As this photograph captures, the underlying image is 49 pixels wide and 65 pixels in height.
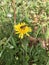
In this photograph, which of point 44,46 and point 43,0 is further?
point 43,0

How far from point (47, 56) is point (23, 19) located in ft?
1.39

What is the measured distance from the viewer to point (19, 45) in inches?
83.7

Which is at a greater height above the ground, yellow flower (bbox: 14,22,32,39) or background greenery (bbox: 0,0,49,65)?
yellow flower (bbox: 14,22,32,39)

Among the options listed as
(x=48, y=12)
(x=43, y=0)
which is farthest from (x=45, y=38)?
(x=43, y=0)

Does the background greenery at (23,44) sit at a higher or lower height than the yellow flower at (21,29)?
lower

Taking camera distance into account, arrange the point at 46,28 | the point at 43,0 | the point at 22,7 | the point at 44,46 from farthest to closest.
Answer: the point at 43,0
the point at 22,7
the point at 46,28
the point at 44,46

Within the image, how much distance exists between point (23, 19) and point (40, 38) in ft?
0.85

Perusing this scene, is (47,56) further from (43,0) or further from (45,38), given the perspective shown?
(43,0)

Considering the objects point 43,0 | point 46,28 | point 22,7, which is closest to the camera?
point 46,28

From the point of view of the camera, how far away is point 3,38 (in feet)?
7.11

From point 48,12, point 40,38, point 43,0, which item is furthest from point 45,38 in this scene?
point 43,0

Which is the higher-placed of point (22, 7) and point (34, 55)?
point (22, 7)

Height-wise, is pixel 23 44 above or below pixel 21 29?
below

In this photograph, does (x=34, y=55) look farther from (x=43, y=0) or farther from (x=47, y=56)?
(x=43, y=0)
